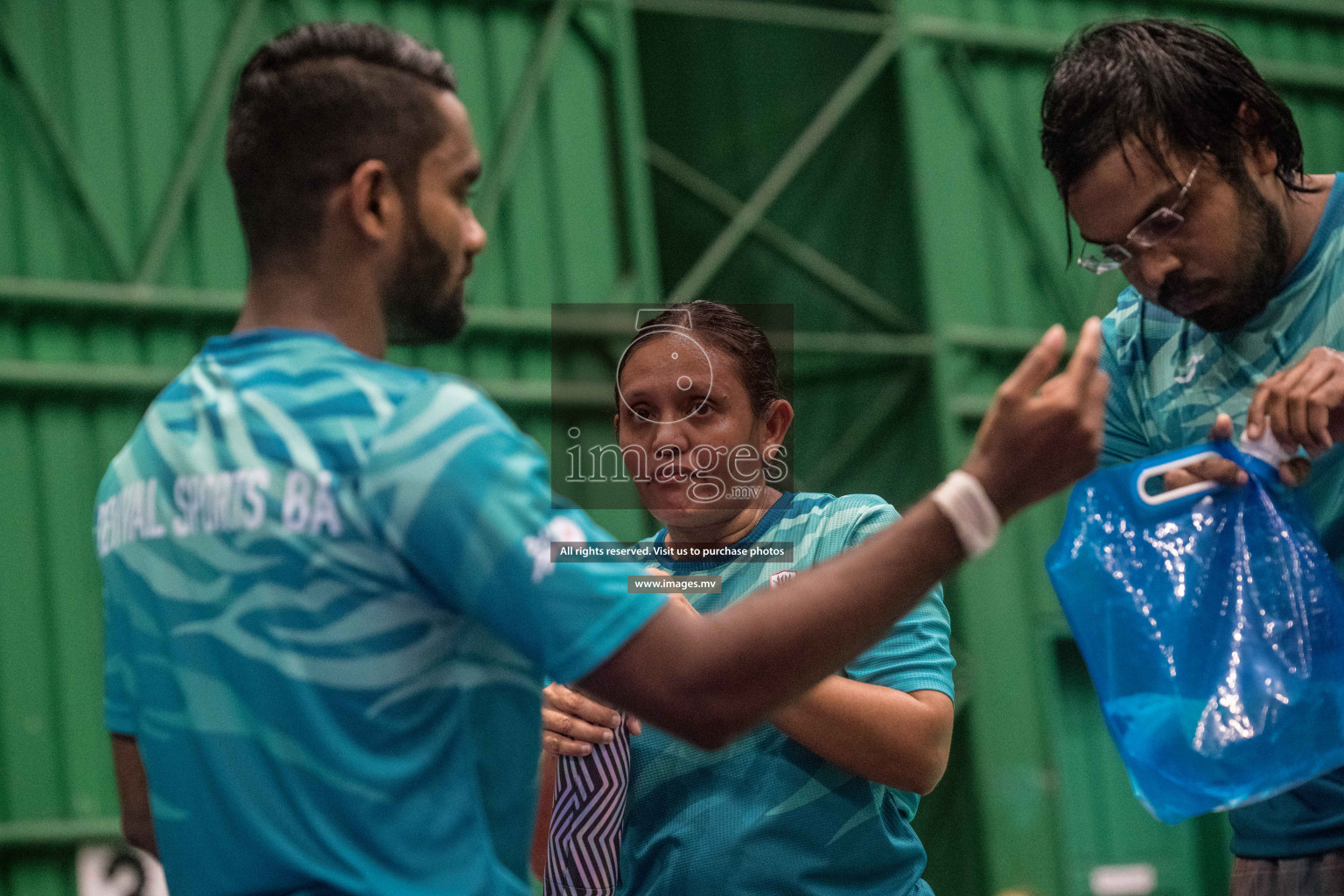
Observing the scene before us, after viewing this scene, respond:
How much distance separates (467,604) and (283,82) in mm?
649

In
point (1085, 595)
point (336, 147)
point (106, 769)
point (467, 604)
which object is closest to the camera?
point (467, 604)

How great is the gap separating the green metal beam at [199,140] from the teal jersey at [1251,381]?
5.38 metres

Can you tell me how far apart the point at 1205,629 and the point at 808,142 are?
21.6ft

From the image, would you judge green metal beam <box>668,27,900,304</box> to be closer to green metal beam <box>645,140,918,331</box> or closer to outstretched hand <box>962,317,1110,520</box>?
green metal beam <box>645,140,918,331</box>

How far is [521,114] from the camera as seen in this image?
298 inches

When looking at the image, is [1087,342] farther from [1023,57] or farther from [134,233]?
[1023,57]

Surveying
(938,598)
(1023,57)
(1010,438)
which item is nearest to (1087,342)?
(1010,438)

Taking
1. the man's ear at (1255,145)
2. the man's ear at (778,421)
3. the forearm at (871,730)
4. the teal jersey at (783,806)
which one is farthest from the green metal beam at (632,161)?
the forearm at (871,730)

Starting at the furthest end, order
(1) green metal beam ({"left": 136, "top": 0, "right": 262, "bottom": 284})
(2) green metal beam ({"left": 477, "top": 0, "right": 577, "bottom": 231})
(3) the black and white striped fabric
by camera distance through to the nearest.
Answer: (2) green metal beam ({"left": 477, "top": 0, "right": 577, "bottom": 231}), (1) green metal beam ({"left": 136, "top": 0, "right": 262, "bottom": 284}), (3) the black and white striped fabric

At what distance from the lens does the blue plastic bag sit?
2105mm

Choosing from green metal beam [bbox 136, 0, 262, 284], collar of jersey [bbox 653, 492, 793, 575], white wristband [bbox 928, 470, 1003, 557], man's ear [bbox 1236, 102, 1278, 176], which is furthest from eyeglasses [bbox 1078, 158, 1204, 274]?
green metal beam [bbox 136, 0, 262, 284]

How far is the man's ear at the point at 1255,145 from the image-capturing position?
2318 millimetres

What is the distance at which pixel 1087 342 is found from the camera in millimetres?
1527

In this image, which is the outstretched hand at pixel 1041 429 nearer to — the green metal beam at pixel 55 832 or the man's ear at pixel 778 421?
the man's ear at pixel 778 421
